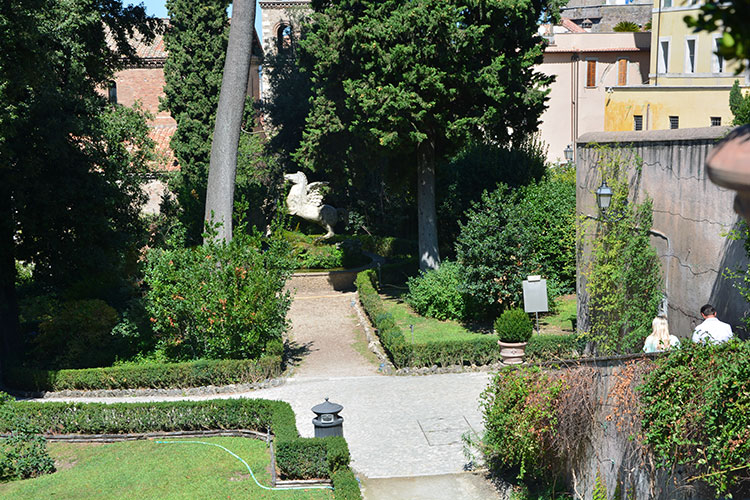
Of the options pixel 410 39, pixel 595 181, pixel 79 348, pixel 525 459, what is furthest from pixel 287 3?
pixel 525 459

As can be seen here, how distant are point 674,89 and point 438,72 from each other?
10926 mm

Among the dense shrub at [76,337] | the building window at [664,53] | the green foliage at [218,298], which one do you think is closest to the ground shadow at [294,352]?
the green foliage at [218,298]

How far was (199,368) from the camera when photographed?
15.9 meters

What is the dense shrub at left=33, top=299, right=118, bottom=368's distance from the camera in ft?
56.5

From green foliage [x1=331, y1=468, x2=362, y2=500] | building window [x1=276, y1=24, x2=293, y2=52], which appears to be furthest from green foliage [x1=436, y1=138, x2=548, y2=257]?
building window [x1=276, y1=24, x2=293, y2=52]

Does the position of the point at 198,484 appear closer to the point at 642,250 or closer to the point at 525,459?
the point at 525,459

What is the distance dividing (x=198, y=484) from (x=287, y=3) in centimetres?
4636

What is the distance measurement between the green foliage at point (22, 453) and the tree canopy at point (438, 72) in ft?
35.8

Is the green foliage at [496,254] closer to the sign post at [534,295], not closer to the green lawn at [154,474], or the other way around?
the sign post at [534,295]

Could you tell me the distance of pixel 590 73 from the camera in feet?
127

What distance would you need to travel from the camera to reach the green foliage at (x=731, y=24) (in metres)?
2.50

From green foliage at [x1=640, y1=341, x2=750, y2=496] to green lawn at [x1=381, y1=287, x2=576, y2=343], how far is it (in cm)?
975

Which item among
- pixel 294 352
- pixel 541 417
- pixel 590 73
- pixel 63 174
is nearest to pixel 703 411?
pixel 541 417

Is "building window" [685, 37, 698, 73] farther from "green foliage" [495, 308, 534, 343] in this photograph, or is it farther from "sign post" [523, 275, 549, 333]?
"green foliage" [495, 308, 534, 343]
